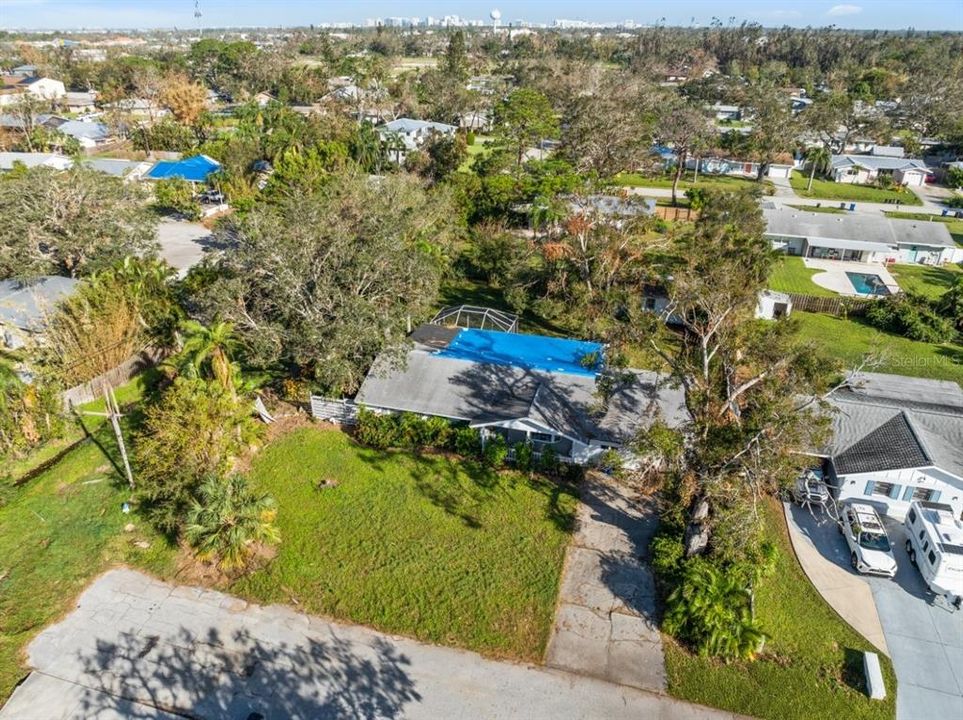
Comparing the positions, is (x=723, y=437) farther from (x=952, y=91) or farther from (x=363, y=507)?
(x=952, y=91)

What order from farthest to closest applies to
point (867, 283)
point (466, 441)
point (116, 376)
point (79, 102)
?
point (79, 102)
point (867, 283)
point (116, 376)
point (466, 441)

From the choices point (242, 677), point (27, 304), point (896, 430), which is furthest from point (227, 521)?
point (896, 430)

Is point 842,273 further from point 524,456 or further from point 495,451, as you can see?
point 495,451

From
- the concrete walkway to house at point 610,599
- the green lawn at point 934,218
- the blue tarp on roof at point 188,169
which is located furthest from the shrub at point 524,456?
the green lawn at point 934,218

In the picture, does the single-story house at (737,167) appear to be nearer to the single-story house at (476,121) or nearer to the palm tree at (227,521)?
the single-story house at (476,121)

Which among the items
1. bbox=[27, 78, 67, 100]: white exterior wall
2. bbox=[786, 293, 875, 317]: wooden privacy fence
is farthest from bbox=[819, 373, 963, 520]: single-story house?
bbox=[27, 78, 67, 100]: white exterior wall

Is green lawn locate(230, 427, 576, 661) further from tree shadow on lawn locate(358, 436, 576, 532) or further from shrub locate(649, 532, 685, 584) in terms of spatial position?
Answer: shrub locate(649, 532, 685, 584)
